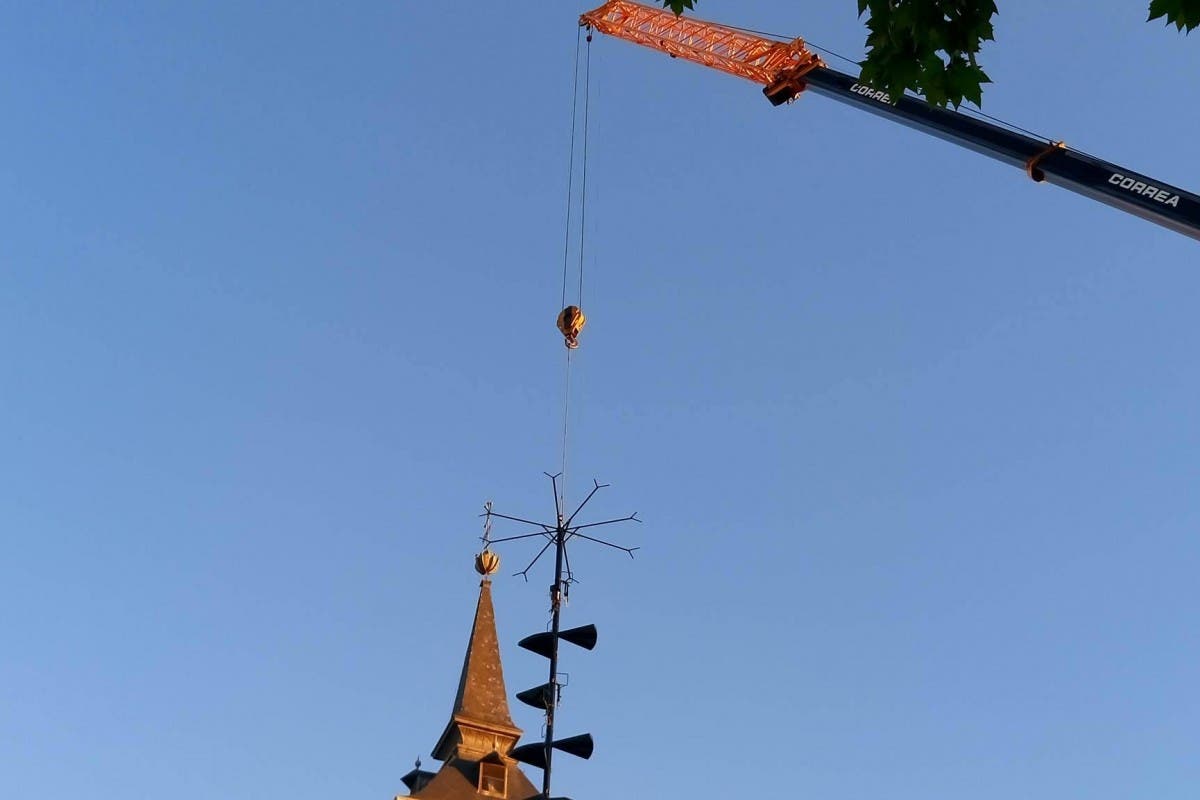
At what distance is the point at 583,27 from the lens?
219ft

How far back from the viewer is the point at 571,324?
4309 cm

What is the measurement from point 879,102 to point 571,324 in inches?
399

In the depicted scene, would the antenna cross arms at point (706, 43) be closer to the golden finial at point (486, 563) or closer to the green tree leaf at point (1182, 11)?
the golden finial at point (486, 563)

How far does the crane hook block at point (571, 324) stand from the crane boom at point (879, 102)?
9690 millimetres

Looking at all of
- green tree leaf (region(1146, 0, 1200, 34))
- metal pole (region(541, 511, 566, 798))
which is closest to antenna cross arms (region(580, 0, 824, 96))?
metal pole (region(541, 511, 566, 798))

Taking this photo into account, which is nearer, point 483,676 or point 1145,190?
point 1145,190

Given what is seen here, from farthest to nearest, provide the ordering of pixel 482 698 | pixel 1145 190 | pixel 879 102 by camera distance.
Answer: pixel 482 698 < pixel 879 102 < pixel 1145 190

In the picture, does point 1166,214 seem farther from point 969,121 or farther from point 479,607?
point 479,607

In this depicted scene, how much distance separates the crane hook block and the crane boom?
9.69 m

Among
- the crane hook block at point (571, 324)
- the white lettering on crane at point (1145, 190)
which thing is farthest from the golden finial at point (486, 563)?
the white lettering on crane at point (1145, 190)

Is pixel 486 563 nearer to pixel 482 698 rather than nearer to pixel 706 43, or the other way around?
pixel 482 698

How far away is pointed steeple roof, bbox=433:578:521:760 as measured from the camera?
55.6 m

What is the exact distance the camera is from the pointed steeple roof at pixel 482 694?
55.6 meters

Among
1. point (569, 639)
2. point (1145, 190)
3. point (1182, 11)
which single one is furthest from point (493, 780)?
A: point (1182, 11)
